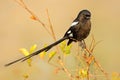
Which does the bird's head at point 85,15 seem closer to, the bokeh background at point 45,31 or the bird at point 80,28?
the bird at point 80,28

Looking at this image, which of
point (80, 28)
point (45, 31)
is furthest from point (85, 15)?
point (45, 31)

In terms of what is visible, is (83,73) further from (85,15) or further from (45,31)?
(45,31)

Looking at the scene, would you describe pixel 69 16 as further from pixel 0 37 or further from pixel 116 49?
pixel 116 49

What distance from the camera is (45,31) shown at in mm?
7738

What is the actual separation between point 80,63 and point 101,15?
567 cm

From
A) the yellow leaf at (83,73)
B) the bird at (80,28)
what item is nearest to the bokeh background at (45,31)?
the bird at (80,28)

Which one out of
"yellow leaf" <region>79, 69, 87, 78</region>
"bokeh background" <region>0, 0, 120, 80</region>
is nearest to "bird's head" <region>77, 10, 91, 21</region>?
"yellow leaf" <region>79, 69, 87, 78</region>

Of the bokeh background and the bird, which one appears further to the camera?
the bokeh background

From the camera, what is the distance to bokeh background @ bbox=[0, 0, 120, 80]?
6336mm

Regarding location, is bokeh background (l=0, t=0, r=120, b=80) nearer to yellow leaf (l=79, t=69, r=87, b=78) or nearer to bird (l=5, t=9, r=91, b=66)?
bird (l=5, t=9, r=91, b=66)

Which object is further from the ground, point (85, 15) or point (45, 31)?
point (85, 15)

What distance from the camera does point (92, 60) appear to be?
2537 millimetres

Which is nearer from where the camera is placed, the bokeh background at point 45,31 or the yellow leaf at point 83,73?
the yellow leaf at point 83,73

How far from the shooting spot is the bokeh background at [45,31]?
20.8 feet
